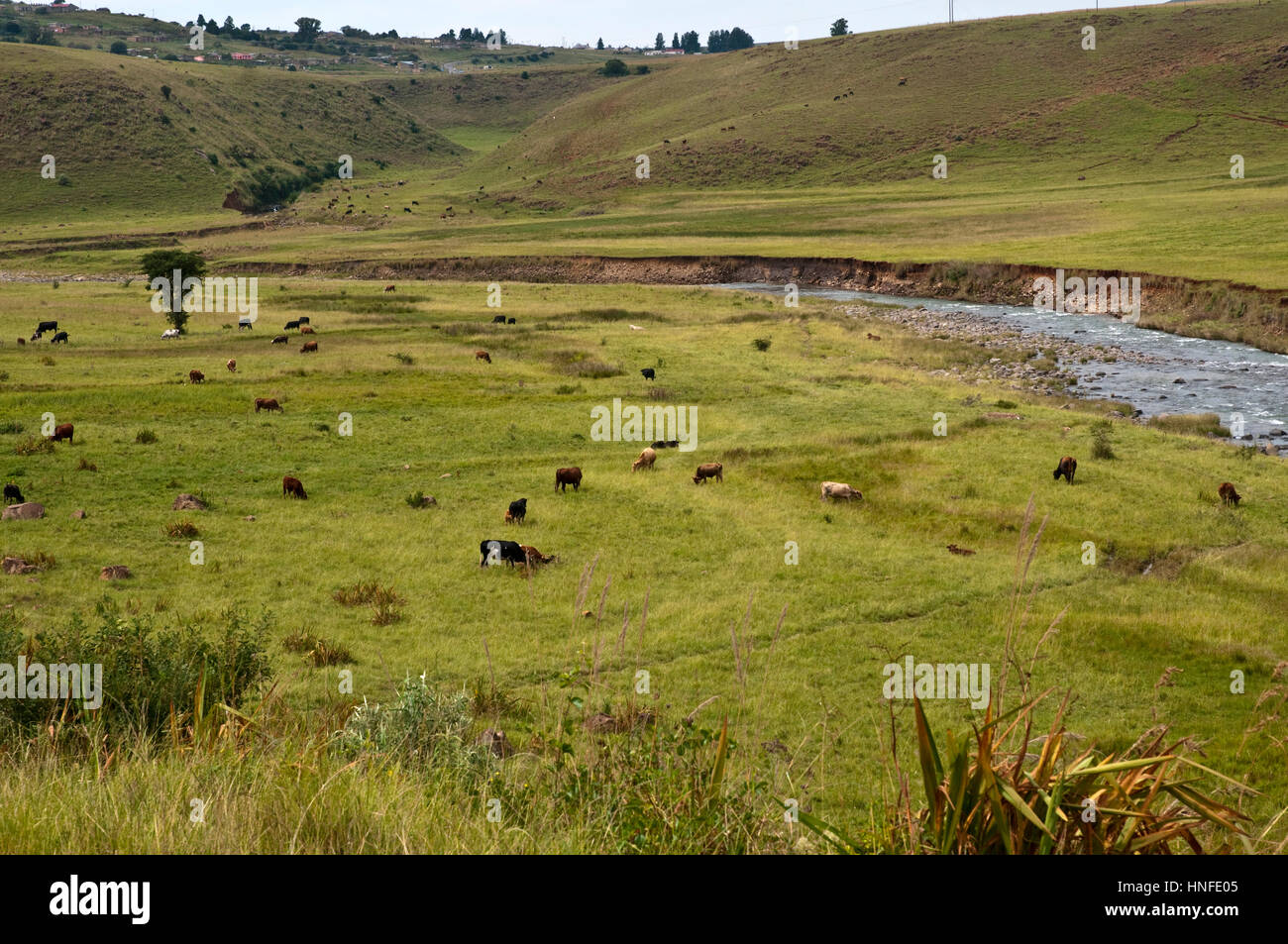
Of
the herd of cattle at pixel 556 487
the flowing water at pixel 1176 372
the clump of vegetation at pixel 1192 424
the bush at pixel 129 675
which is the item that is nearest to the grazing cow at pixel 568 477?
the herd of cattle at pixel 556 487

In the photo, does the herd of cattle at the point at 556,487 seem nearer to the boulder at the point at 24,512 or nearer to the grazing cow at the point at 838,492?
the grazing cow at the point at 838,492

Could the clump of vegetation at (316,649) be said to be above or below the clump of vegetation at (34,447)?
below

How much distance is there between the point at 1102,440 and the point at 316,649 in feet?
78.2

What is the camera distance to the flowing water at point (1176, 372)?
123 feet

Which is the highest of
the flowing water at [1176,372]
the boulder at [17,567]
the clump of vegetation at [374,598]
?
the flowing water at [1176,372]

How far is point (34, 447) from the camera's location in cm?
2773

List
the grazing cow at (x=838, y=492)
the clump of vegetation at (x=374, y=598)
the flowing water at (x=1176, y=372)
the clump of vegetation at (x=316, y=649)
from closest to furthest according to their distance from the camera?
1. the clump of vegetation at (x=316, y=649)
2. the clump of vegetation at (x=374, y=598)
3. the grazing cow at (x=838, y=492)
4. the flowing water at (x=1176, y=372)

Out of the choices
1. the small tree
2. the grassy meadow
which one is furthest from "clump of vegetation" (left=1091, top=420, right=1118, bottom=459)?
the small tree

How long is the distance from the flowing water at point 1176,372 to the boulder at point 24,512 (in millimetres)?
35403

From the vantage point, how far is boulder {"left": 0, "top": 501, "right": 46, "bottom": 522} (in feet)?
73.8

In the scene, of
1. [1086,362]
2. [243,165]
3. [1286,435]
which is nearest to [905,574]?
[1286,435]

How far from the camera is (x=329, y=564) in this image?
68.1ft

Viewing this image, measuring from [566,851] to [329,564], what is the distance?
1765cm

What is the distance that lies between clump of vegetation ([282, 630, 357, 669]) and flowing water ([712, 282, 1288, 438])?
30.8 meters
